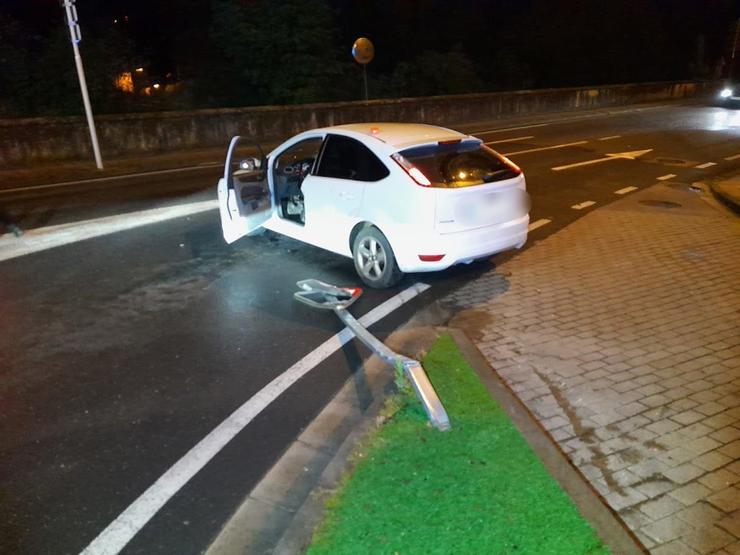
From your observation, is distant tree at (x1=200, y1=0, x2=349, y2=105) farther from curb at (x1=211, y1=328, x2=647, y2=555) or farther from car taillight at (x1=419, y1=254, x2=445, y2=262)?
curb at (x1=211, y1=328, x2=647, y2=555)

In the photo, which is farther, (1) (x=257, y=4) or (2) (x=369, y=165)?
(1) (x=257, y=4)

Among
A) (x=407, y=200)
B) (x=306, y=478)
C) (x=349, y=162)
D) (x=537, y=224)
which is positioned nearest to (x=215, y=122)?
(x=537, y=224)

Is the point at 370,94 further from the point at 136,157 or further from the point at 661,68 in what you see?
the point at 661,68

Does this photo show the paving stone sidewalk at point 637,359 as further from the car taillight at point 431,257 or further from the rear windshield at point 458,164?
the rear windshield at point 458,164

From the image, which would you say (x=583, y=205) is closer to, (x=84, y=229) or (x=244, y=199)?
(x=244, y=199)

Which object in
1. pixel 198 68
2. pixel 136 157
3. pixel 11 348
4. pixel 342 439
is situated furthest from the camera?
pixel 198 68

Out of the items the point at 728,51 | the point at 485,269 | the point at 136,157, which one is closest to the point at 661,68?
the point at 728,51

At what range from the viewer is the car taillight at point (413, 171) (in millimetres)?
5809

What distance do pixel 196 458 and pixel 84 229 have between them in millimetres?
6583

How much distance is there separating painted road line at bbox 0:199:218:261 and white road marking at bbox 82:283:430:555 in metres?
5.11

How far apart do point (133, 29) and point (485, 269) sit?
107 feet

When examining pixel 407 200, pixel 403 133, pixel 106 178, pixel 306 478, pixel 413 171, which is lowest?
pixel 306 478

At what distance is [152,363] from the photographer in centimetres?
495

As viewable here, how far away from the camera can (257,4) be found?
77.3 ft
